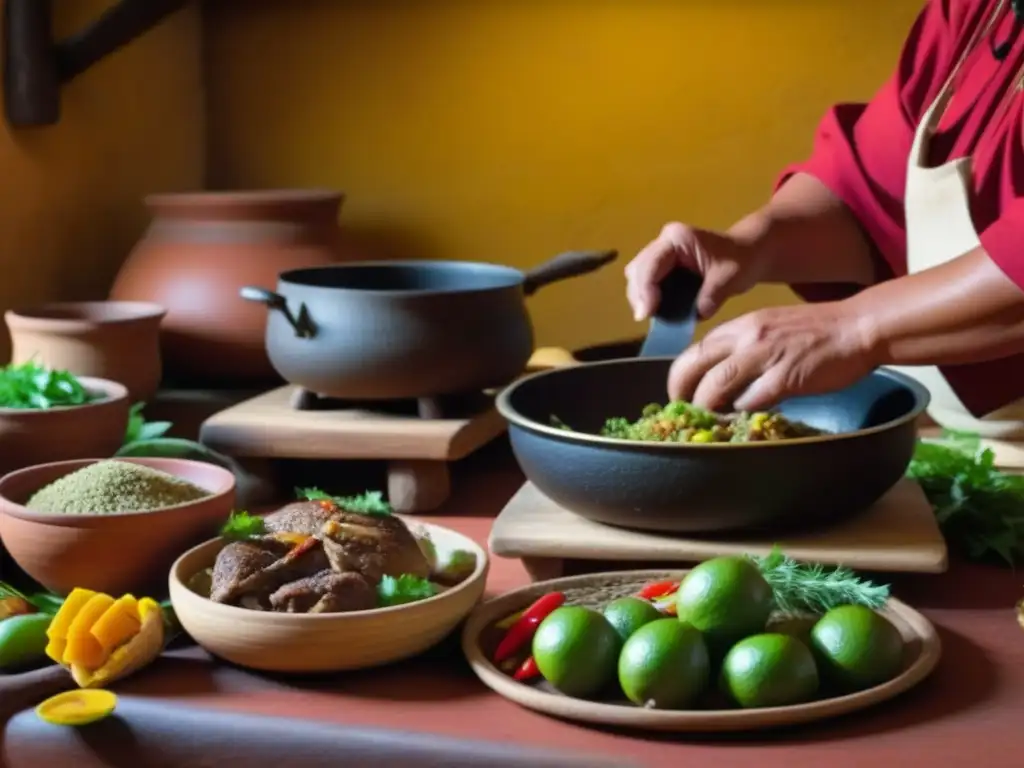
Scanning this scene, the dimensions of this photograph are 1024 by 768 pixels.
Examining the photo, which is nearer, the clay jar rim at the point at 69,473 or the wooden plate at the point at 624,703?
the wooden plate at the point at 624,703

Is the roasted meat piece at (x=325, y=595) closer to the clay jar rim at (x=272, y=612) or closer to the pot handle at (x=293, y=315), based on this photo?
the clay jar rim at (x=272, y=612)

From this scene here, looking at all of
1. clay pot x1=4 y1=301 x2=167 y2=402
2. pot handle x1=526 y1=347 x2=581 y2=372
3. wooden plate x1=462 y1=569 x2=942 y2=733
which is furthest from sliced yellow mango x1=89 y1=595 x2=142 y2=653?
pot handle x1=526 y1=347 x2=581 y2=372

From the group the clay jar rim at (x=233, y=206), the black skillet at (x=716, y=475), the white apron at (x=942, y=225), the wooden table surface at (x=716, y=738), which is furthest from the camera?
the clay jar rim at (x=233, y=206)

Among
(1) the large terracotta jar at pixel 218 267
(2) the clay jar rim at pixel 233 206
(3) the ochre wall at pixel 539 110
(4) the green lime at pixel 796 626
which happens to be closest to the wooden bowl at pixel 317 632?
(4) the green lime at pixel 796 626

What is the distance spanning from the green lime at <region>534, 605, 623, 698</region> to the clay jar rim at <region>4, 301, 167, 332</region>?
0.78m

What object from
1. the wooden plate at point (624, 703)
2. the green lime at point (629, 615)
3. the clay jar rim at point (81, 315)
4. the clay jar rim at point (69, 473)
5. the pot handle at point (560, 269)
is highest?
the pot handle at point (560, 269)

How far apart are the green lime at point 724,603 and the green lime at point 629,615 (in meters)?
0.02

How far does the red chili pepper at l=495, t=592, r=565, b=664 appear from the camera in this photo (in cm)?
89

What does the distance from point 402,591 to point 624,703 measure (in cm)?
17

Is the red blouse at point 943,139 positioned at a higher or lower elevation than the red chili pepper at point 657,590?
higher

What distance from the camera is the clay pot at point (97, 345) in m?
1.40

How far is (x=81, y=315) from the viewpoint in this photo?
1539 mm

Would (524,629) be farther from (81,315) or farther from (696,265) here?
(81,315)

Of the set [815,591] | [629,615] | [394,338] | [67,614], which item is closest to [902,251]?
[394,338]
